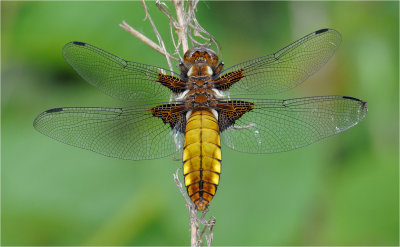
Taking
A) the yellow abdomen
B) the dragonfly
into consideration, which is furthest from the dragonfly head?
the yellow abdomen

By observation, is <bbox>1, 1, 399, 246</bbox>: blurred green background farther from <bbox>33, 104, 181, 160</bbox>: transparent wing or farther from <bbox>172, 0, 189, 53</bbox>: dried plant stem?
<bbox>172, 0, 189, 53</bbox>: dried plant stem

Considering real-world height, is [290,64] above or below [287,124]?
above

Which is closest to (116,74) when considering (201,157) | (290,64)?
(201,157)

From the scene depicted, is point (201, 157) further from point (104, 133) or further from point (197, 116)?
point (104, 133)

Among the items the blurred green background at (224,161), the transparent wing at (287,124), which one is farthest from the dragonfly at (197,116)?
the blurred green background at (224,161)

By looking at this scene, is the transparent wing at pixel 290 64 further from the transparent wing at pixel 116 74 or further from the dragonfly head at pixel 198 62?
the transparent wing at pixel 116 74
